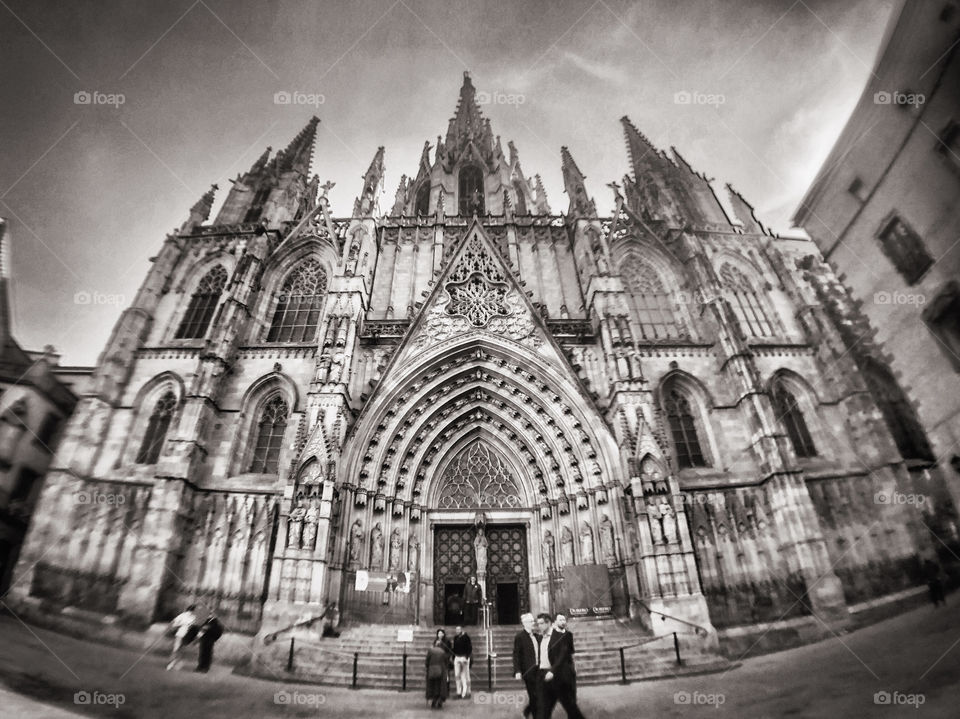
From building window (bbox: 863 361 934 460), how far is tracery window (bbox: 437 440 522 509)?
42.8 ft

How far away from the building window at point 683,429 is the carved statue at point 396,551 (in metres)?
9.50

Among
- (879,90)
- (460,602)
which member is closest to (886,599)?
(460,602)

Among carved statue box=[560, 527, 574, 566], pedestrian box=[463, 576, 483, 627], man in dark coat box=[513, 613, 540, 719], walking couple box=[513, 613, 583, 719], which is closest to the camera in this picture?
walking couple box=[513, 613, 583, 719]

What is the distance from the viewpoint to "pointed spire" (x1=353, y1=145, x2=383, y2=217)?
61.9 feet

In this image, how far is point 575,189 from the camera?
67.3ft

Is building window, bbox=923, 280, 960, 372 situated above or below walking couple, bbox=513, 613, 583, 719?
above

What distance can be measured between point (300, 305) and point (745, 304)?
19.4m

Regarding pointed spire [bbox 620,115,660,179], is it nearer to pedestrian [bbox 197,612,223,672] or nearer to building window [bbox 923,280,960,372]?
building window [bbox 923,280,960,372]

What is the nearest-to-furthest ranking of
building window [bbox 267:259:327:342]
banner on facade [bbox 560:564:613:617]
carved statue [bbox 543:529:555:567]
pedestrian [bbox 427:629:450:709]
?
pedestrian [bbox 427:629:450:709]
banner on facade [bbox 560:564:613:617]
carved statue [bbox 543:529:555:567]
building window [bbox 267:259:327:342]

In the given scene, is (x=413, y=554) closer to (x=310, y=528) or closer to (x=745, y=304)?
(x=310, y=528)

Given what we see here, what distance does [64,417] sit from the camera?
1516 cm

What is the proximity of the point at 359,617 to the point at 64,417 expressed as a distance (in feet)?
43.3

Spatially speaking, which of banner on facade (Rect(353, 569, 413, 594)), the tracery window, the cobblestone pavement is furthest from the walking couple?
the tracery window

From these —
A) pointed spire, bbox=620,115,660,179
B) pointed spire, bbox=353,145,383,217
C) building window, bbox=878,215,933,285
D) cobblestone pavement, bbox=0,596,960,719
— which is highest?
pointed spire, bbox=620,115,660,179
